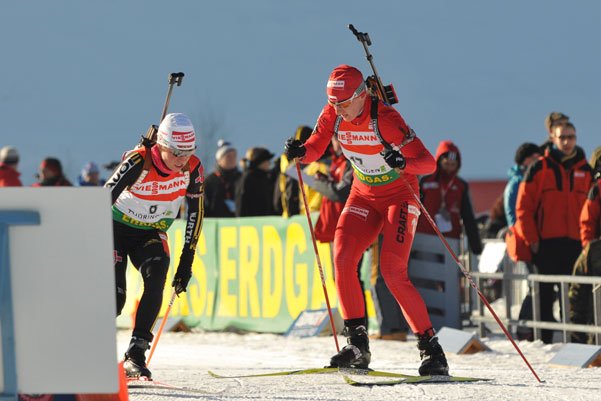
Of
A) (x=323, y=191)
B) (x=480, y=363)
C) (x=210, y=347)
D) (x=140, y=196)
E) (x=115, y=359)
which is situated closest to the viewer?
(x=115, y=359)

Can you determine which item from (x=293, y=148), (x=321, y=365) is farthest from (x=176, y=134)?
(x=321, y=365)

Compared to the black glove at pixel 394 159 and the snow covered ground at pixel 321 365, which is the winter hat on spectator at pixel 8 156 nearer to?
the snow covered ground at pixel 321 365

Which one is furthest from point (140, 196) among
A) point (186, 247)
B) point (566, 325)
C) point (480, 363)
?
point (566, 325)

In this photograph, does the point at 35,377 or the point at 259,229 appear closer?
the point at 35,377

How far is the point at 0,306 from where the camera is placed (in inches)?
156

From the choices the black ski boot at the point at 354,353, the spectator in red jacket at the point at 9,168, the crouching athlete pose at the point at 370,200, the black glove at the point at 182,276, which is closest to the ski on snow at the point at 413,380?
the crouching athlete pose at the point at 370,200

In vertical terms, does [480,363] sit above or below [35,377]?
below

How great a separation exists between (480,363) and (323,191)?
8.01ft

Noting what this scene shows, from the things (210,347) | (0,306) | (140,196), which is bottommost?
(210,347)

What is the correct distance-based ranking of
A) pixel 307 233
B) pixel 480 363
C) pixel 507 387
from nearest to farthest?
1. pixel 507 387
2. pixel 480 363
3. pixel 307 233

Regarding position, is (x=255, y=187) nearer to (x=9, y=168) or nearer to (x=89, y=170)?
(x=9, y=168)

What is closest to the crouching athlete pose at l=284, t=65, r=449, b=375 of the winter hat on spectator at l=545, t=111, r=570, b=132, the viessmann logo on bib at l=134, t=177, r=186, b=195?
the viessmann logo on bib at l=134, t=177, r=186, b=195

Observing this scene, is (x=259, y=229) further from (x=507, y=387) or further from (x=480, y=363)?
(x=507, y=387)

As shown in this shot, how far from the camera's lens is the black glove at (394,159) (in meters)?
6.40
